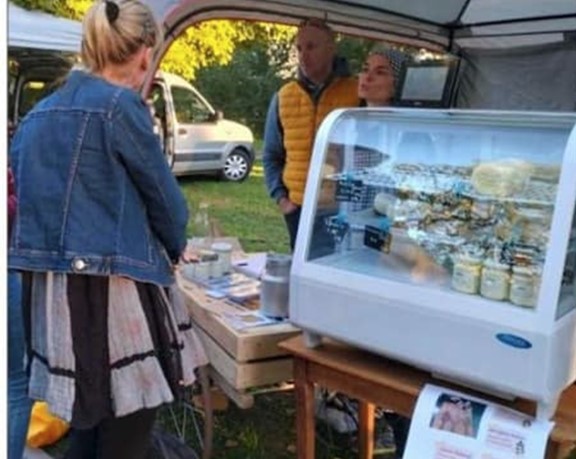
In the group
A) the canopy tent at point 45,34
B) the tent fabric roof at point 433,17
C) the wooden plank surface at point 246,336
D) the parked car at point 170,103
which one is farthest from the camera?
the parked car at point 170,103

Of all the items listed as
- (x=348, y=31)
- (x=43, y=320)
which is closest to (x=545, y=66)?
(x=348, y=31)

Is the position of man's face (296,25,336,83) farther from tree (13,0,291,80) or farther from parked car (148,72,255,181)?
tree (13,0,291,80)

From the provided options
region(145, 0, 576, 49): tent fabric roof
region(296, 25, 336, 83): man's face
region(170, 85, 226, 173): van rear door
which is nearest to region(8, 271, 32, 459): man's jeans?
region(296, 25, 336, 83): man's face

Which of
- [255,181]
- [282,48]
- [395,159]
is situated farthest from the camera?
[282,48]

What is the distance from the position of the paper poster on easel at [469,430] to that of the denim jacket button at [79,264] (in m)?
0.77

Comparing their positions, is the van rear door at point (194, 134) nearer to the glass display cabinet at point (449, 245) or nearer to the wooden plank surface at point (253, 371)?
the wooden plank surface at point (253, 371)

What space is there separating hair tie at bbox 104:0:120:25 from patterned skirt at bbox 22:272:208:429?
565 millimetres

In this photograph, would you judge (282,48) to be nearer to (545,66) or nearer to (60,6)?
(60,6)

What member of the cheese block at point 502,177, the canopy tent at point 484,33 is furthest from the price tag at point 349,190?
the canopy tent at point 484,33

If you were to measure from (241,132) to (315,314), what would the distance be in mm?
9089

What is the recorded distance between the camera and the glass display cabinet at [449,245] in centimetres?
136

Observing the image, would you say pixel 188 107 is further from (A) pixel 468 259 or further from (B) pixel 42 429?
(A) pixel 468 259

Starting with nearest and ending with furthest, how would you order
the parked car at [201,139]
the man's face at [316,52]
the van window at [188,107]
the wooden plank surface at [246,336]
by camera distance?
the wooden plank surface at [246,336], the man's face at [316,52], the parked car at [201,139], the van window at [188,107]

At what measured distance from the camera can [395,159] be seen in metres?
1.77
